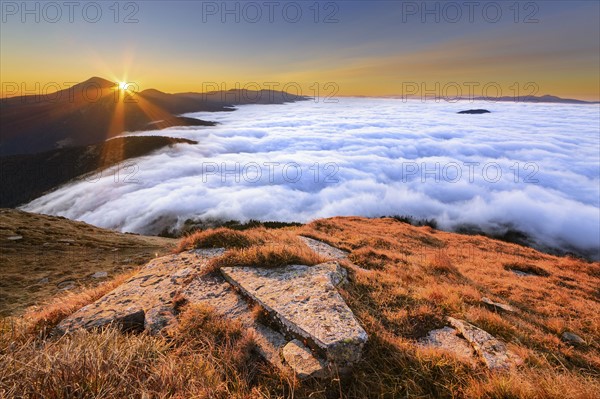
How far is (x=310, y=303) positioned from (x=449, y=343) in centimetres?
232

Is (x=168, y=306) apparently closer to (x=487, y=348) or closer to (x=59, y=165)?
(x=487, y=348)

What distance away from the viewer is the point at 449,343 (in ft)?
14.6

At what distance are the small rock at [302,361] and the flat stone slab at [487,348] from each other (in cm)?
233

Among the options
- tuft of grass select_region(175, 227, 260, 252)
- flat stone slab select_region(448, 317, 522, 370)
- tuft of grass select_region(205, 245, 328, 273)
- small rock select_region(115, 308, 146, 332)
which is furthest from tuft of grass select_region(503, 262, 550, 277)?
small rock select_region(115, 308, 146, 332)

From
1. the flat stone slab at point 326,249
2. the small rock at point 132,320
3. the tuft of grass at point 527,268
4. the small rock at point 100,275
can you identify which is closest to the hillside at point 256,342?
the small rock at point 132,320

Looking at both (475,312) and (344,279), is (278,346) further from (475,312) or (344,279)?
(475,312)

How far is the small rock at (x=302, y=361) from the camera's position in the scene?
3.27m

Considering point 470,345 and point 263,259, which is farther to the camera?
point 263,259

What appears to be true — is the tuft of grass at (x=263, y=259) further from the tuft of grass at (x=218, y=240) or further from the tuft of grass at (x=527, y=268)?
the tuft of grass at (x=527, y=268)

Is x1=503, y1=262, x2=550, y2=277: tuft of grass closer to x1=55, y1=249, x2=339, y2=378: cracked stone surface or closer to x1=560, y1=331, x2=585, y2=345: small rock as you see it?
x1=560, y1=331, x2=585, y2=345: small rock

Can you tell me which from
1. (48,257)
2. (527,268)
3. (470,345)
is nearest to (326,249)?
(470,345)

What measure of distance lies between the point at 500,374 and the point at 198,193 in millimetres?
150476

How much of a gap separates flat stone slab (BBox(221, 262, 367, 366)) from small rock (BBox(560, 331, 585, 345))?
5801 millimetres

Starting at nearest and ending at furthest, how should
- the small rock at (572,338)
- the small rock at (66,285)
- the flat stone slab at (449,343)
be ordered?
the flat stone slab at (449,343) < the small rock at (572,338) < the small rock at (66,285)
